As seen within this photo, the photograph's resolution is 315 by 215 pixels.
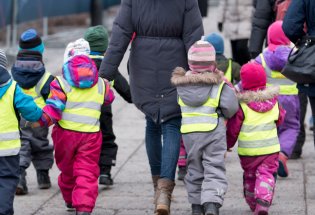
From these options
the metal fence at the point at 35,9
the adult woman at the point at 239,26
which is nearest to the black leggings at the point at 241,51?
the adult woman at the point at 239,26

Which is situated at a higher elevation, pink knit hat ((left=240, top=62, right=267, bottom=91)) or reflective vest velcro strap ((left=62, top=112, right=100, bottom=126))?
pink knit hat ((left=240, top=62, right=267, bottom=91))

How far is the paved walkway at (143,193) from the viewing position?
24.5ft

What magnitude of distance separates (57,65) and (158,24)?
8793 mm

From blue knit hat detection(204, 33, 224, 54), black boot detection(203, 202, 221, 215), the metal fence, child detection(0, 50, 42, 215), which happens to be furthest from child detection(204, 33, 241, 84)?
the metal fence

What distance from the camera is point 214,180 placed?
680 centimetres

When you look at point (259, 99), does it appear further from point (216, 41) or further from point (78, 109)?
point (216, 41)

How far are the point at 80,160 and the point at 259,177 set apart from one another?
1.28 m

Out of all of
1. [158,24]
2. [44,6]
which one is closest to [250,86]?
[158,24]

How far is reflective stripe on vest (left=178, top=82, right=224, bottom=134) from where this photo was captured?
683 centimetres

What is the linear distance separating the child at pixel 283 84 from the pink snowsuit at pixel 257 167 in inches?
42.6

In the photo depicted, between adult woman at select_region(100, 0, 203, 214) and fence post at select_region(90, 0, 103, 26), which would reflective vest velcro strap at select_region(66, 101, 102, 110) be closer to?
adult woman at select_region(100, 0, 203, 214)

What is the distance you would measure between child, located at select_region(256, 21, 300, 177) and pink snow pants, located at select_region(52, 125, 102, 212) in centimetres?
182

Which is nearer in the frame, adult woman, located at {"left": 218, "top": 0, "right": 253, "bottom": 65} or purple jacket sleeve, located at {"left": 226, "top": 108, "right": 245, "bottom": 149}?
purple jacket sleeve, located at {"left": 226, "top": 108, "right": 245, "bottom": 149}

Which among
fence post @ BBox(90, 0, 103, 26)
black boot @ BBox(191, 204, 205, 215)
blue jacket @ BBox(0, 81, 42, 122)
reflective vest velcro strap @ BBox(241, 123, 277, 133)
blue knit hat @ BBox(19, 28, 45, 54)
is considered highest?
blue jacket @ BBox(0, 81, 42, 122)
